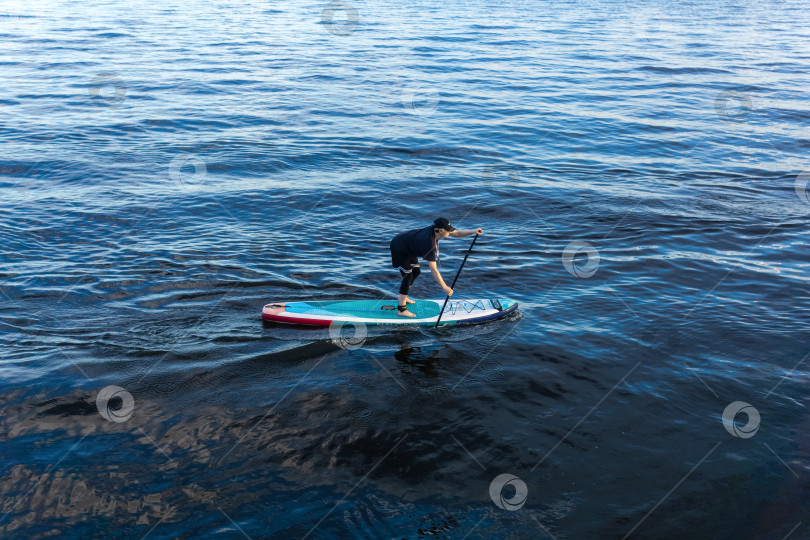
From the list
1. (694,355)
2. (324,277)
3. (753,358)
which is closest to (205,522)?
(324,277)

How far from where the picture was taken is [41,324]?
463 inches

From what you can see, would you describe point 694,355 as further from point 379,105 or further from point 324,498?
point 379,105

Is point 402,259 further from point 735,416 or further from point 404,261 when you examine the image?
point 735,416

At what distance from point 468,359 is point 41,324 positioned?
787 centimetres

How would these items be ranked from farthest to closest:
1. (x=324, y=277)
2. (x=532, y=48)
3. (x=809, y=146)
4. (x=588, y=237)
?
1. (x=532, y=48)
2. (x=809, y=146)
3. (x=588, y=237)
4. (x=324, y=277)

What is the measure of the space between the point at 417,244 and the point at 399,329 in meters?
1.68

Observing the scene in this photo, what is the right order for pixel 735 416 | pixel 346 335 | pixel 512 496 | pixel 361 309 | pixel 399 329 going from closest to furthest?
pixel 512 496, pixel 735 416, pixel 346 335, pixel 399 329, pixel 361 309

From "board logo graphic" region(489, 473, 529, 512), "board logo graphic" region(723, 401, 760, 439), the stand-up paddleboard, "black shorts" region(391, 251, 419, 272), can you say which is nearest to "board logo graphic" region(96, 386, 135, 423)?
the stand-up paddleboard

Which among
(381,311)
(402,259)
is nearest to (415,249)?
(402,259)

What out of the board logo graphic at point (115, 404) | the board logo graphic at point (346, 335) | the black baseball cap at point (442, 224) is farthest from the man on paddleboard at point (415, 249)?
the board logo graphic at point (115, 404)

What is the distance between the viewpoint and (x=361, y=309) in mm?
12422

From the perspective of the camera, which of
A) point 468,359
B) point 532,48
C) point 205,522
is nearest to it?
point 205,522

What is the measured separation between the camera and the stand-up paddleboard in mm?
12070

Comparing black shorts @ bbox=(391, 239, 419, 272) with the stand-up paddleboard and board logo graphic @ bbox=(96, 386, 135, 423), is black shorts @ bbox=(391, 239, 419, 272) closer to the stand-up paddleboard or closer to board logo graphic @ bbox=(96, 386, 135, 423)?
the stand-up paddleboard
